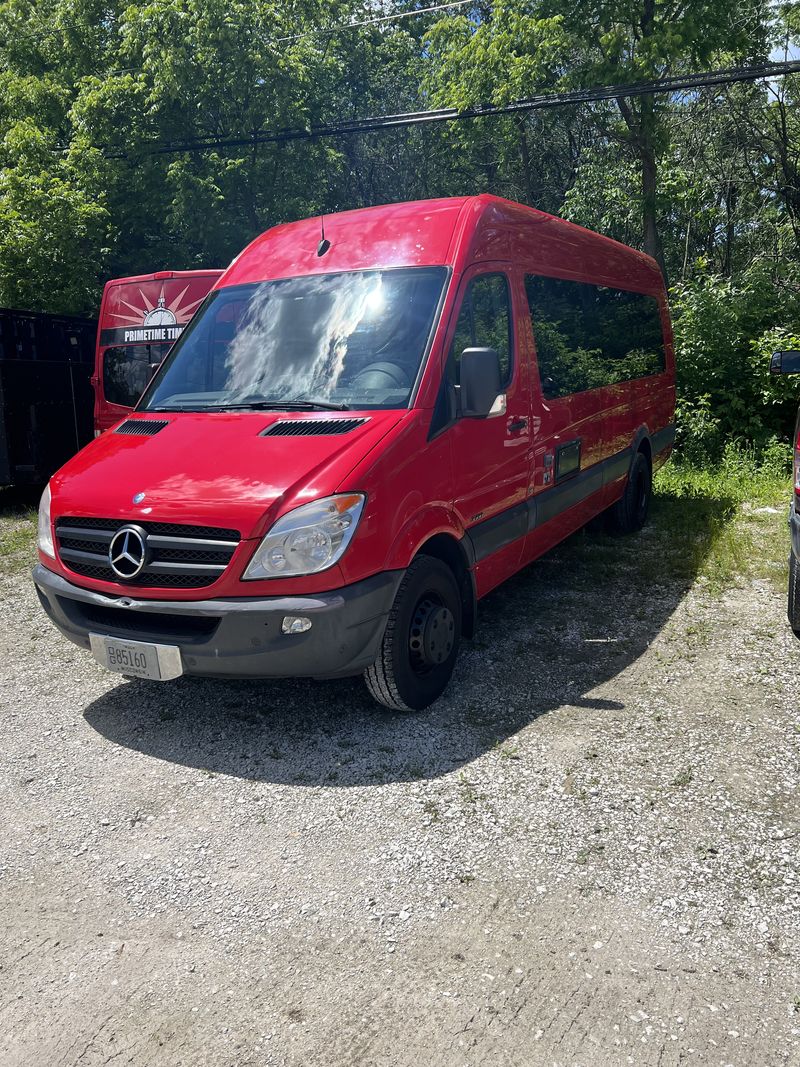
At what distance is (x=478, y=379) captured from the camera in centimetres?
459

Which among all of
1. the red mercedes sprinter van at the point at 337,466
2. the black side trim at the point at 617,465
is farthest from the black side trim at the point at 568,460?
the black side trim at the point at 617,465

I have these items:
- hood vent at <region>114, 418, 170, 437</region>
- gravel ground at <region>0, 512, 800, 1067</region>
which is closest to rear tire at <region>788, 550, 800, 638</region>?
gravel ground at <region>0, 512, 800, 1067</region>

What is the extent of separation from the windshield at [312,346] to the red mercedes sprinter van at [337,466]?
0.01 meters

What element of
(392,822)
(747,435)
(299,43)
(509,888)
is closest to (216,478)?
(392,822)

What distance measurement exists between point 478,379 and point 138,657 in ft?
7.13

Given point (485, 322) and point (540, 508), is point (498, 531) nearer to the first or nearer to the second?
point (540, 508)

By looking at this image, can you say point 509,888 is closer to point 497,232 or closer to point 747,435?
point 497,232

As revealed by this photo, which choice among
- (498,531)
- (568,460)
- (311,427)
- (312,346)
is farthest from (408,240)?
(568,460)

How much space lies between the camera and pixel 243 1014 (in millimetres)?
2619

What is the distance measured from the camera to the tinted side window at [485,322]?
4832 mm

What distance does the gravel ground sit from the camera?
255cm

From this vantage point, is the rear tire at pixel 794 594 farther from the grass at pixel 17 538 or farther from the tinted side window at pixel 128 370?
the tinted side window at pixel 128 370

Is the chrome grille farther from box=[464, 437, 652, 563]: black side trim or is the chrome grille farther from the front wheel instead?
box=[464, 437, 652, 563]: black side trim

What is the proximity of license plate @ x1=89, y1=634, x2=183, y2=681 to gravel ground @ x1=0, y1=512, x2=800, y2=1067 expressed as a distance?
430mm
